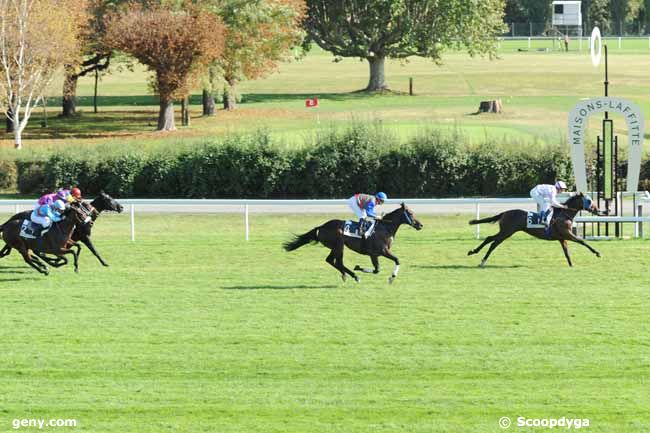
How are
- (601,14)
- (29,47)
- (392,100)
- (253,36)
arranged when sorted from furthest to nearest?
(601,14) → (392,100) → (253,36) → (29,47)

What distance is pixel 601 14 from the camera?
9412 cm

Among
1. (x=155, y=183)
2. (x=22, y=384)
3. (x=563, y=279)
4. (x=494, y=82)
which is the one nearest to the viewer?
(x=22, y=384)

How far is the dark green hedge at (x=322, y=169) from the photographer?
2719 centimetres

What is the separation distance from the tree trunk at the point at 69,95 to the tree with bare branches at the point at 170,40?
15.6ft

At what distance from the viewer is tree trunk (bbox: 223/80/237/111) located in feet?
147

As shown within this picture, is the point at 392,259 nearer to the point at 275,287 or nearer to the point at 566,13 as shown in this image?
the point at 275,287

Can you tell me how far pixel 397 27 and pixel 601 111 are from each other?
32966 millimetres

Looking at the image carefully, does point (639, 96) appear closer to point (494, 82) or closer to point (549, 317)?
point (494, 82)

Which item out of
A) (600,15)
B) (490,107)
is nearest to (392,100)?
(490,107)

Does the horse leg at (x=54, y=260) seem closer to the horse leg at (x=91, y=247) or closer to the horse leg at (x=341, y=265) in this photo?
the horse leg at (x=91, y=247)

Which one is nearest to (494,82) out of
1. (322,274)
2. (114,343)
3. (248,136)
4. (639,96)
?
(639,96)

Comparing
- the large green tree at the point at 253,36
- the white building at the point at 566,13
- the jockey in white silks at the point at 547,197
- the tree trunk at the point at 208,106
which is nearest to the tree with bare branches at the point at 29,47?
the large green tree at the point at 253,36

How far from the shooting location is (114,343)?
38.7ft

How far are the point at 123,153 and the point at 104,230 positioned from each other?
570cm
